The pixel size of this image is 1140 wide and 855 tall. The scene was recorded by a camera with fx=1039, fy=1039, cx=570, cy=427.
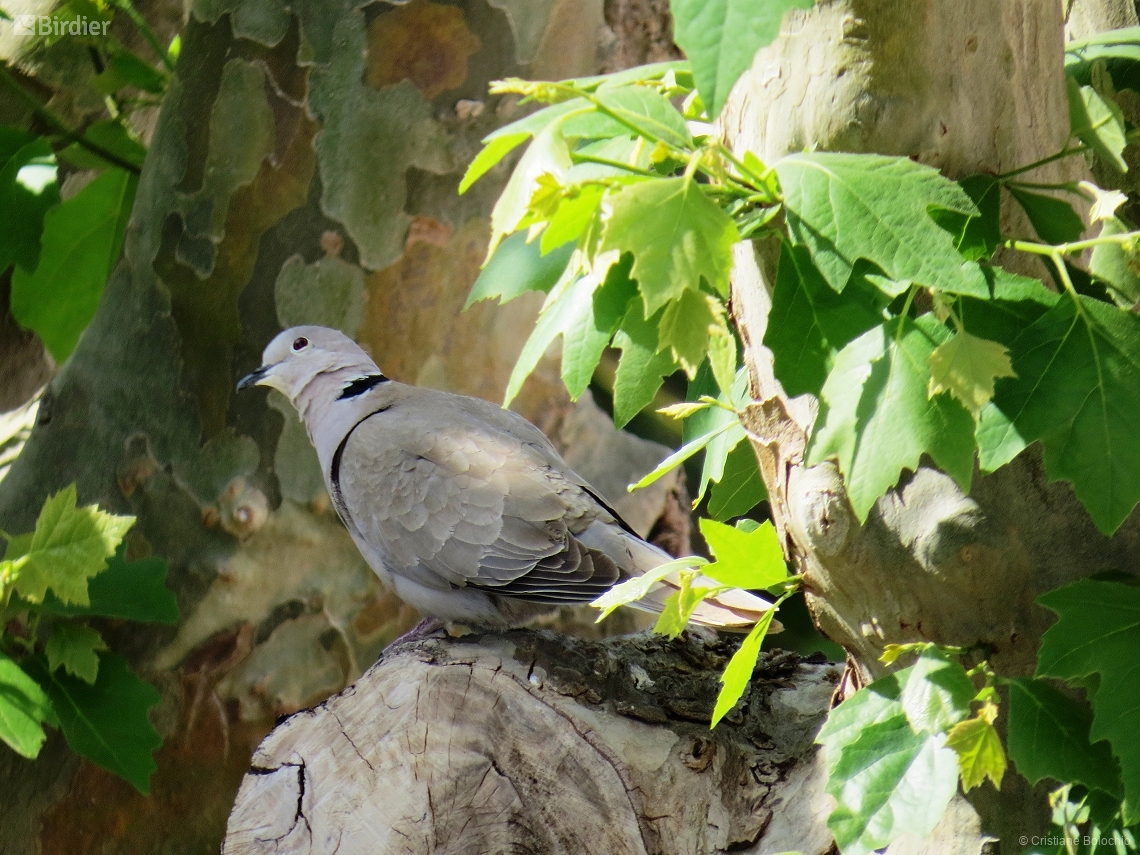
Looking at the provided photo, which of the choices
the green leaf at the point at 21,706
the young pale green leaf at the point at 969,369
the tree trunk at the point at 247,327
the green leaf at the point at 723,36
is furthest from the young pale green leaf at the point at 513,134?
the tree trunk at the point at 247,327

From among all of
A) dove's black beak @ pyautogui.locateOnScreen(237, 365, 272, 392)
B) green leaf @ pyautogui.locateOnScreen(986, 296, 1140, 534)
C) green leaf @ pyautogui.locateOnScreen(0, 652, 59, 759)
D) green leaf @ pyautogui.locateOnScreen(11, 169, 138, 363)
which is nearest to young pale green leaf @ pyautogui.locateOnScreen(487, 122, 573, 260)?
green leaf @ pyautogui.locateOnScreen(986, 296, 1140, 534)

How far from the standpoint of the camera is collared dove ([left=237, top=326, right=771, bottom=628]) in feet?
6.00

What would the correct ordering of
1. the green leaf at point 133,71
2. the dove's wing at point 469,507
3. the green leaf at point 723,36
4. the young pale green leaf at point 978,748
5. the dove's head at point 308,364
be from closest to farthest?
the green leaf at point 723,36
the young pale green leaf at point 978,748
the dove's wing at point 469,507
the dove's head at point 308,364
the green leaf at point 133,71

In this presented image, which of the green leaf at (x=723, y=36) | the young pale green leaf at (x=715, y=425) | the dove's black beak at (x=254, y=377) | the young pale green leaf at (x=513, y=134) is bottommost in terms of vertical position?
the dove's black beak at (x=254, y=377)

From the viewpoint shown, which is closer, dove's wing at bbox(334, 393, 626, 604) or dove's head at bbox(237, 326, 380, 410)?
dove's wing at bbox(334, 393, 626, 604)

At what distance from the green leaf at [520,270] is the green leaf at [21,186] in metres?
1.42

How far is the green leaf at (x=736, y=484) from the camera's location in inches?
57.4

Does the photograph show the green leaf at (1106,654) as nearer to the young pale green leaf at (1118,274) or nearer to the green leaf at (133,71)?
the young pale green leaf at (1118,274)

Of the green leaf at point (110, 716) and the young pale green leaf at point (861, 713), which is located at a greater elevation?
the young pale green leaf at point (861, 713)

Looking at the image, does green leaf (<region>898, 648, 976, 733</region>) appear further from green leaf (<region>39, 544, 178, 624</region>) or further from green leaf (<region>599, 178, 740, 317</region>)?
green leaf (<region>39, 544, 178, 624</region>)

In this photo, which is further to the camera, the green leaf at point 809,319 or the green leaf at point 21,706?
the green leaf at point 21,706

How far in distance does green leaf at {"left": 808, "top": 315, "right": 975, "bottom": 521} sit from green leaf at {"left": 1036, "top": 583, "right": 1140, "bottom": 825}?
214 mm

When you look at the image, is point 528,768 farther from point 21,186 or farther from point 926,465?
point 21,186

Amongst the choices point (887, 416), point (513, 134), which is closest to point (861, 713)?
point (887, 416)
